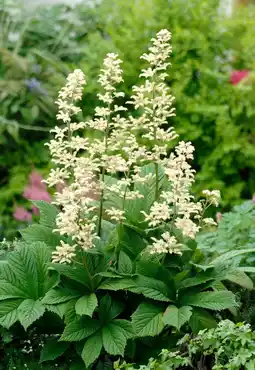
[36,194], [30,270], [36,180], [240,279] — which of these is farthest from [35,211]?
[240,279]

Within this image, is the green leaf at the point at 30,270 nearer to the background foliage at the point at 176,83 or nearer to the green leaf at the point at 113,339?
the green leaf at the point at 113,339

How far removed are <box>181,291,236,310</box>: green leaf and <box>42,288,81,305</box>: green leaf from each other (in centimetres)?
44

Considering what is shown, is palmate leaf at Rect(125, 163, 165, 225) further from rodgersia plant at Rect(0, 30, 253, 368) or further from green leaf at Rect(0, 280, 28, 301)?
green leaf at Rect(0, 280, 28, 301)

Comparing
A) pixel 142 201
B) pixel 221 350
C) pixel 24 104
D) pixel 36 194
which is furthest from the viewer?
pixel 24 104

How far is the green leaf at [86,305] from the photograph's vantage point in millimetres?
3622

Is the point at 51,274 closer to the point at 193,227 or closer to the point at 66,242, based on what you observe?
the point at 66,242

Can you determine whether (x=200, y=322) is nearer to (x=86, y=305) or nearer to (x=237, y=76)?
(x=86, y=305)

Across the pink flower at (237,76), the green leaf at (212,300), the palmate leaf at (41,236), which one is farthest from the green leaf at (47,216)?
the pink flower at (237,76)

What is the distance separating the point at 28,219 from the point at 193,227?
3803 mm

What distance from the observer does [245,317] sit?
4.18m

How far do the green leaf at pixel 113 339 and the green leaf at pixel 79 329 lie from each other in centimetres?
5

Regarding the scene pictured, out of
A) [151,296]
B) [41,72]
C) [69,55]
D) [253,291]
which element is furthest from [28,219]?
[151,296]

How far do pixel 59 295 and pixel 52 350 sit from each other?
253 millimetres

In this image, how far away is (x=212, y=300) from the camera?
3.78m
